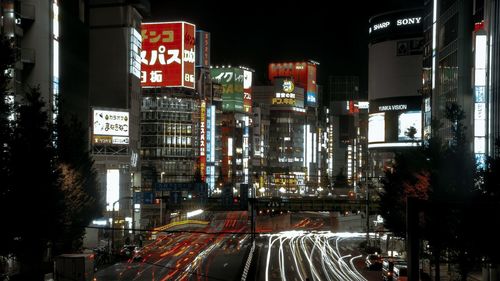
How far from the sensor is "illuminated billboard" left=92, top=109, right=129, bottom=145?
219ft

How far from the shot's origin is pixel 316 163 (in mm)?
196000

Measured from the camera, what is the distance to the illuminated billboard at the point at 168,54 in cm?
10262

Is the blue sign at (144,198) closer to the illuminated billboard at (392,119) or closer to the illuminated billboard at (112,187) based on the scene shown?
the illuminated billboard at (112,187)

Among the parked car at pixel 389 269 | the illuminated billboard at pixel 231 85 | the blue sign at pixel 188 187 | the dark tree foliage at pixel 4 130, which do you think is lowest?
the parked car at pixel 389 269

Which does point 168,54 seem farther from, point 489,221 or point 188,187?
point 489,221

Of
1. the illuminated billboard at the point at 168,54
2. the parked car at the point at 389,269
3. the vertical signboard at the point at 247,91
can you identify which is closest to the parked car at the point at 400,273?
the parked car at the point at 389,269

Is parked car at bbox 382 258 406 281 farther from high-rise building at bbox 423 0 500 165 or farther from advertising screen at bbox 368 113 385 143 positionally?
advertising screen at bbox 368 113 385 143

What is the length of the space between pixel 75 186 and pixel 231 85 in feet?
389

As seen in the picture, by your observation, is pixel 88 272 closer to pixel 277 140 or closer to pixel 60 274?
pixel 60 274

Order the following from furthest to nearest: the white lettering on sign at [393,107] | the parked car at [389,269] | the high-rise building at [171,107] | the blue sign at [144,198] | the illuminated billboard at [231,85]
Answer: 1. the illuminated billboard at [231,85]
2. the white lettering on sign at [393,107]
3. the high-rise building at [171,107]
4. the blue sign at [144,198]
5. the parked car at [389,269]

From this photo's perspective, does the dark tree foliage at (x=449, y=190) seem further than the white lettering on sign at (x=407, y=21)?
No

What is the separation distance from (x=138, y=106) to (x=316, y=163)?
11334 cm

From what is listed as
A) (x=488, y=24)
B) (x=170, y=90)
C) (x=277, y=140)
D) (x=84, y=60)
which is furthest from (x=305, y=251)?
(x=277, y=140)

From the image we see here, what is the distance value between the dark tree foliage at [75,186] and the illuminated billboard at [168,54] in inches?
2259
